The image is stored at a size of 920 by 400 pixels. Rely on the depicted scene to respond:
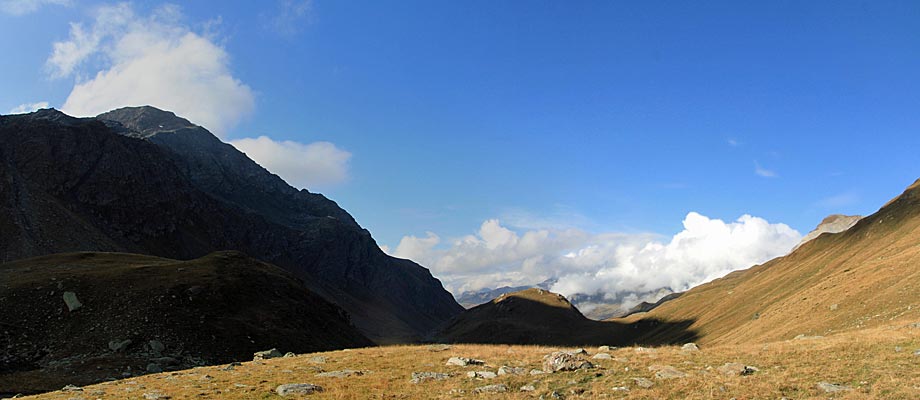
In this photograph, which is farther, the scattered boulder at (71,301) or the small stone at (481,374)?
the scattered boulder at (71,301)

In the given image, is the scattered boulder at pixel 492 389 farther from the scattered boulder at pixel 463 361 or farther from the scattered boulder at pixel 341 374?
the scattered boulder at pixel 341 374

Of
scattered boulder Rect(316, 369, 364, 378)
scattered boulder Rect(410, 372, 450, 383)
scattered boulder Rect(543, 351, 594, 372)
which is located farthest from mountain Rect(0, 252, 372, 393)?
scattered boulder Rect(543, 351, 594, 372)

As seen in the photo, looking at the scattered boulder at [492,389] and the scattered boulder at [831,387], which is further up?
the scattered boulder at [492,389]

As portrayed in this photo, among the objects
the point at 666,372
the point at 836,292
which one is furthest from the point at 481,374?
the point at 836,292

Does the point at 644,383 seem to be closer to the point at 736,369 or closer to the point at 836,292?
the point at 736,369

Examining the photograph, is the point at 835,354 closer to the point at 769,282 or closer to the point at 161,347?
the point at 161,347

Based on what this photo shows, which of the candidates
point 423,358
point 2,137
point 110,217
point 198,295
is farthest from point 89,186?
point 423,358

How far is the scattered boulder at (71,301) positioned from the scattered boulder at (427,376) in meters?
52.5

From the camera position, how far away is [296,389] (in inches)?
885

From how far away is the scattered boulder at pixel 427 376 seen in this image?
79.1ft

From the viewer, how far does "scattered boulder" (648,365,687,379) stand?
22156 mm

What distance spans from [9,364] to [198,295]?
19757 mm

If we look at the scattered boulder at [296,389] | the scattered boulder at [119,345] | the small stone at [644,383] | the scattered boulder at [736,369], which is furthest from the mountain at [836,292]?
the scattered boulder at [119,345]

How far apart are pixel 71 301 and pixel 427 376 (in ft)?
179
